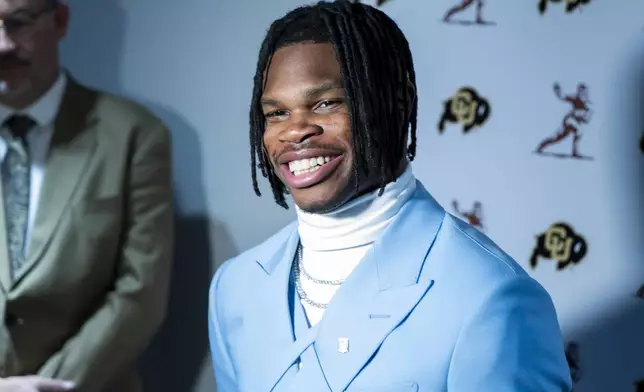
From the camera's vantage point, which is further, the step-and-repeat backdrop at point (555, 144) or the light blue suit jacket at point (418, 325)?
the step-and-repeat backdrop at point (555, 144)

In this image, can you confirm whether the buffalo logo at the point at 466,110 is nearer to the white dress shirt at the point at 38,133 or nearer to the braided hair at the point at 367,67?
the braided hair at the point at 367,67

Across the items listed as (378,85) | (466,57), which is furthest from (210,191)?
(378,85)

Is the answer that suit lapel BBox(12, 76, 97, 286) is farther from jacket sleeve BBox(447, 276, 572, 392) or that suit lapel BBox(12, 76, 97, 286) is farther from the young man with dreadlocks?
jacket sleeve BBox(447, 276, 572, 392)

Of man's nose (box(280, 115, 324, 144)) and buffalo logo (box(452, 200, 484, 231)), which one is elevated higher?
man's nose (box(280, 115, 324, 144))

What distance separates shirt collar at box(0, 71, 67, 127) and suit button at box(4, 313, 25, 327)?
0.28 metres

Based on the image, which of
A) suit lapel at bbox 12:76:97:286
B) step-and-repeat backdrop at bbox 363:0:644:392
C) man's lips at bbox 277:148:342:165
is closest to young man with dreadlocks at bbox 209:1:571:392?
man's lips at bbox 277:148:342:165

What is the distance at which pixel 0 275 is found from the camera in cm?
127

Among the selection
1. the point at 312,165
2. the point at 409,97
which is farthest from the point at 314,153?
the point at 409,97

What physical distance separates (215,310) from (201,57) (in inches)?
18.5

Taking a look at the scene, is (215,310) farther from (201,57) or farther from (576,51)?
(576,51)

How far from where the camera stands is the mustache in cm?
126

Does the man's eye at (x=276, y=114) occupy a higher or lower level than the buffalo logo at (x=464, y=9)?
lower

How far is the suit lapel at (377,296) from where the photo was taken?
871 millimetres

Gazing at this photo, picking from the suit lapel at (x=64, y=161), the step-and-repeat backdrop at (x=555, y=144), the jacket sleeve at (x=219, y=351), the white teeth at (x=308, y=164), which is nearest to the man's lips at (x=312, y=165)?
the white teeth at (x=308, y=164)
